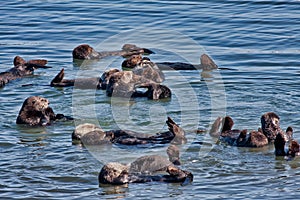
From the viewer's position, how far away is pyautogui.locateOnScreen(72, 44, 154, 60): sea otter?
589 inches

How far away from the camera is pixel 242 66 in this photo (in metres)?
14.2

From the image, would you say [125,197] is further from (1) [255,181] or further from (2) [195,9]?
(2) [195,9]

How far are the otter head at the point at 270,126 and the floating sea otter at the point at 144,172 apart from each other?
1642 millimetres

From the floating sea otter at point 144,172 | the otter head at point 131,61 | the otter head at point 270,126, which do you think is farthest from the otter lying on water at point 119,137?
the otter head at point 131,61

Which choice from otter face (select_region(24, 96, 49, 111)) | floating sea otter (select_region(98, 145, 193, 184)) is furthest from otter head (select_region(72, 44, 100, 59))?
floating sea otter (select_region(98, 145, 193, 184))

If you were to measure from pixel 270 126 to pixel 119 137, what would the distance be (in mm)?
2011

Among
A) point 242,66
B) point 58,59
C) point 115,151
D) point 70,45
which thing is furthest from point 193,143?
point 70,45

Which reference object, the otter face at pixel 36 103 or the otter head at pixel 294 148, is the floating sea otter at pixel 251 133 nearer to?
the otter head at pixel 294 148

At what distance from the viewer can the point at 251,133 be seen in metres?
9.46

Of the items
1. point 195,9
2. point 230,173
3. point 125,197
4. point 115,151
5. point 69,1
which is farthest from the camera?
point 69,1

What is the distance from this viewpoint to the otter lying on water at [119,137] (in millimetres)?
9633

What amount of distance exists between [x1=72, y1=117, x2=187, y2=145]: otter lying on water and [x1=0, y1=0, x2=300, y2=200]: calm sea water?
139 millimetres

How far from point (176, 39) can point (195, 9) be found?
2652 mm

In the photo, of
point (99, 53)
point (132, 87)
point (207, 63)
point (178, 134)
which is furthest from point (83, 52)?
point (178, 134)
